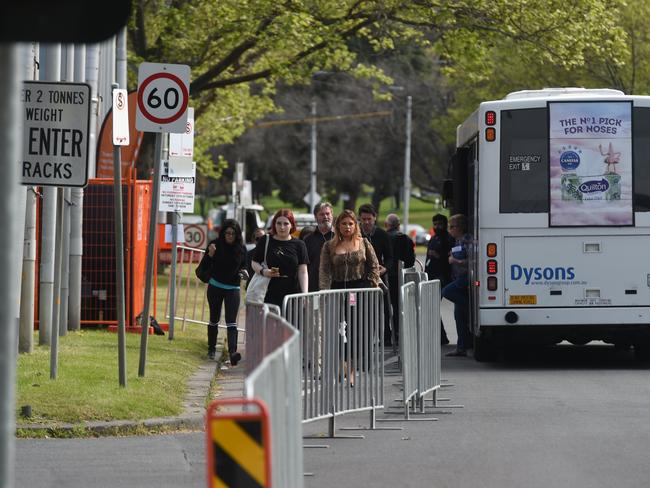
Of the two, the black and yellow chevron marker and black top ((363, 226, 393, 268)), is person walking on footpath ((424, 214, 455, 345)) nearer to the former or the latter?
black top ((363, 226, 393, 268))

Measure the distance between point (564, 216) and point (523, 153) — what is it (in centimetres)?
84

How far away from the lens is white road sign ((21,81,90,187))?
11281 millimetres

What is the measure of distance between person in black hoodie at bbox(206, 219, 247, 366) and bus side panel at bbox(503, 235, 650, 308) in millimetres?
3049

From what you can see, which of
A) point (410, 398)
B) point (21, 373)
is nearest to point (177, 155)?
point (21, 373)

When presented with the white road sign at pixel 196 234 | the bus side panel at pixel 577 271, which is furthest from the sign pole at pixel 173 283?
the white road sign at pixel 196 234

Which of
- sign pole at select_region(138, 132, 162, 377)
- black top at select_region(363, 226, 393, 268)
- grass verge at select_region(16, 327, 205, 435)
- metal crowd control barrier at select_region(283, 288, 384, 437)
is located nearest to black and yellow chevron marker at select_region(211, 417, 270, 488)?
metal crowd control barrier at select_region(283, 288, 384, 437)

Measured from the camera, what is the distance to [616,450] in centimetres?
956

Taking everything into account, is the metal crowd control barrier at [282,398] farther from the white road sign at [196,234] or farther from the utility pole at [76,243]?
the white road sign at [196,234]

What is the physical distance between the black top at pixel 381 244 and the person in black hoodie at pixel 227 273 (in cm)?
191

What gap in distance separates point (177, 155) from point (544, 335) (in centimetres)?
581

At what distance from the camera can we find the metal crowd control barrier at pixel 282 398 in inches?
206

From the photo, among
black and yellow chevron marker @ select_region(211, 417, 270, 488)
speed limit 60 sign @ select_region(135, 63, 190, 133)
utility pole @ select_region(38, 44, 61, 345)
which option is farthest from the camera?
utility pole @ select_region(38, 44, 61, 345)

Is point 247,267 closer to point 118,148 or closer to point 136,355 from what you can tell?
point 136,355

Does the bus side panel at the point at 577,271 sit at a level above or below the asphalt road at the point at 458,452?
above
